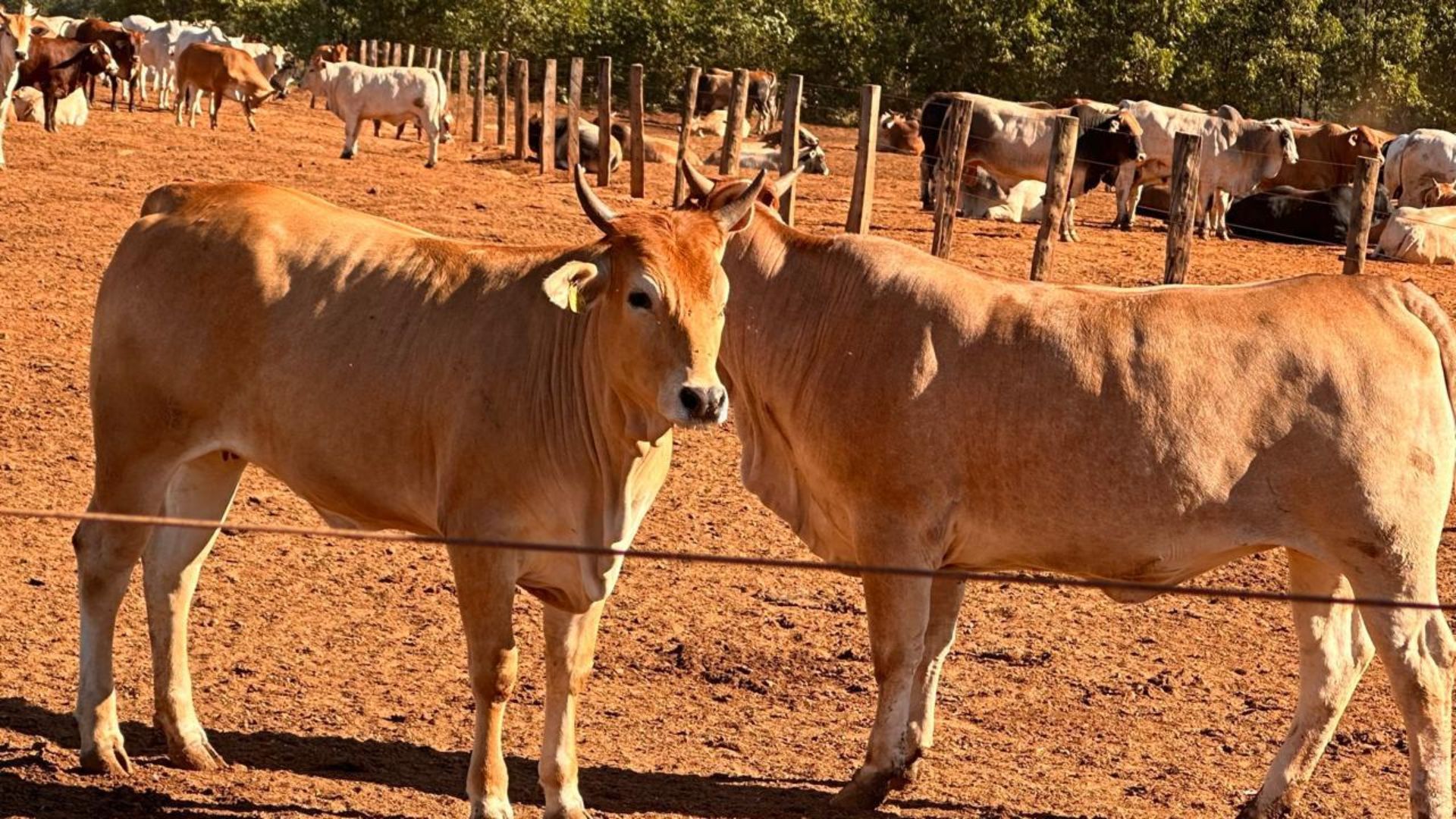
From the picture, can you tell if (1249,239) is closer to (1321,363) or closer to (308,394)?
(1321,363)

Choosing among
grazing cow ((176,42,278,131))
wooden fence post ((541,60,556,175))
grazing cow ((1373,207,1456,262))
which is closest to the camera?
grazing cow ((1373,207,1456,262))

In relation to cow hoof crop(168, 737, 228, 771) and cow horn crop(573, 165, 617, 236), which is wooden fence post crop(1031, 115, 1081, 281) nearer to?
cow horn crop(573, 165, 617, 236)

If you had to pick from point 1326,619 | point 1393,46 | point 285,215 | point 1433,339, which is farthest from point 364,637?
point 1393,46

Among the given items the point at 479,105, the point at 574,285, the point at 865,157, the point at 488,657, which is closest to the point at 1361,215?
the point at 865,157

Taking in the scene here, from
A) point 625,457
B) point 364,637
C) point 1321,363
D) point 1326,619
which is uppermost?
point 1321,363

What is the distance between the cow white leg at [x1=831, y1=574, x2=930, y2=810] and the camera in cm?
589

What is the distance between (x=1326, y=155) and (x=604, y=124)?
1152cm

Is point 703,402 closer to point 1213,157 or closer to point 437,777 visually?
point 437,777

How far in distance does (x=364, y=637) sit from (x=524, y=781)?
4.89 ft

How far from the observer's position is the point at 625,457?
17.6 feet

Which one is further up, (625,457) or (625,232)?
(625,232)

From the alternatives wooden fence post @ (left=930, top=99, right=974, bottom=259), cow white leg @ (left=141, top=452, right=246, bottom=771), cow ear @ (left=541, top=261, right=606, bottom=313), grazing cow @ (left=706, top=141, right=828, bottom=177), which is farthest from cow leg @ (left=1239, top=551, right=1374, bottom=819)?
grazing cow @ (left=706, top=141, right=828, bottom=177)

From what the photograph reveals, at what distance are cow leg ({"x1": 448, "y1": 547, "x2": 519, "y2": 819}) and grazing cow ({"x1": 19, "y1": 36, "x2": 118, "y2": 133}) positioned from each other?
931 inches

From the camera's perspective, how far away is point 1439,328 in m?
6.05
